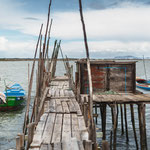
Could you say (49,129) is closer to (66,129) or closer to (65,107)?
(66,129)

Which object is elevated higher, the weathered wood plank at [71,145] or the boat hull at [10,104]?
the weathered wood plank at [71,145]

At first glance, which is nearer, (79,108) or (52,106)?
(79,108)

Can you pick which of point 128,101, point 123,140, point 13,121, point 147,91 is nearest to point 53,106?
point 128,101

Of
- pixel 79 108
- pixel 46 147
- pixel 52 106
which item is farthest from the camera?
pixel 52 106

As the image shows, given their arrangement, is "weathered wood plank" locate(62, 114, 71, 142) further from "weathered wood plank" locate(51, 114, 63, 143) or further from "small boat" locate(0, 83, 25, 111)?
"small boat" locate(0, 83, 25, 111)

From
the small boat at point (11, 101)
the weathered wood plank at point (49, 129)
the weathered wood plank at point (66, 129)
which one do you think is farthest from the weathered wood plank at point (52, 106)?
the small boat at point (11, 101)

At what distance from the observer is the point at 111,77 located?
1282cm

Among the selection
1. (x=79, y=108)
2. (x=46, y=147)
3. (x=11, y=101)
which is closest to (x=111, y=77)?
(x=79, y=108)

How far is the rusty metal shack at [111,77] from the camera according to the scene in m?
12.7

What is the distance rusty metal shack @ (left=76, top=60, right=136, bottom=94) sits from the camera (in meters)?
12.7

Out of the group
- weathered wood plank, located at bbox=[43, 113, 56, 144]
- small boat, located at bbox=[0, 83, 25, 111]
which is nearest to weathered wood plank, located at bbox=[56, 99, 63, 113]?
weathered wood plank, located at bbox=[43, 113, 56, 144]

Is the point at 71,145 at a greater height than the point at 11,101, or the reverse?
the point at 71,145

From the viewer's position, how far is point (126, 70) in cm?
1277

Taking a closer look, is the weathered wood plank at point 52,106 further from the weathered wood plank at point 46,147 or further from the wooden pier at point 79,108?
the weathered wood plank at point 46,147
